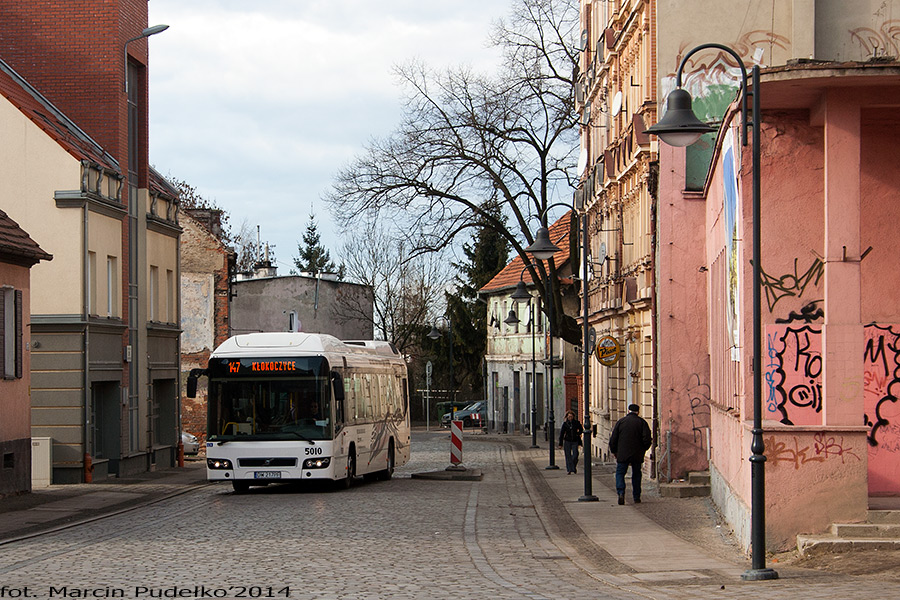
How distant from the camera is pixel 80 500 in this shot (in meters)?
23.8

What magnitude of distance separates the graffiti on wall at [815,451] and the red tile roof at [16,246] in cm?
1531

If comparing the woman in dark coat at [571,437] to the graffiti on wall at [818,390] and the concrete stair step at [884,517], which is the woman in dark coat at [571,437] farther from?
the concrete stair step at [884,517]

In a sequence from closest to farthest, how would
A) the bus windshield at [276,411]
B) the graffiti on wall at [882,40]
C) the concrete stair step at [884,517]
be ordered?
the concrete stair step at [884,517], the bus windshield at [276,411], the graffiti on wall at [882,40]

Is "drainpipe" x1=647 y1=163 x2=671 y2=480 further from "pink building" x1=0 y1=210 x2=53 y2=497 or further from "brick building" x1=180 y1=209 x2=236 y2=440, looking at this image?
"brick building" x1=180 y1=209 x2=236 y2=440

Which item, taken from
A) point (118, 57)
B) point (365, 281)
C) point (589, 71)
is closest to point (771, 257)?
point (118, 57)

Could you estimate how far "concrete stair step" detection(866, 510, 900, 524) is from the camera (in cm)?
1335

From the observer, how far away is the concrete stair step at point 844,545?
1288 cm

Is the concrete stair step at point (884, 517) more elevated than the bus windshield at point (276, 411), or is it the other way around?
the bus windshield at point (276, 411)

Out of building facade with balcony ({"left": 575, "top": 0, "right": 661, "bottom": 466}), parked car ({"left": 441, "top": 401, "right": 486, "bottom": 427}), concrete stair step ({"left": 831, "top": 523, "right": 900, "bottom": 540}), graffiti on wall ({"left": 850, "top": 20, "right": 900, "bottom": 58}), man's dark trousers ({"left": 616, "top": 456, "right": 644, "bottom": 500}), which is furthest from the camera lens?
parked car ({"left": 441, "top": 401, "right": 486, "bottom": 427})

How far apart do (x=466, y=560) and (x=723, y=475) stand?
18.1 ft

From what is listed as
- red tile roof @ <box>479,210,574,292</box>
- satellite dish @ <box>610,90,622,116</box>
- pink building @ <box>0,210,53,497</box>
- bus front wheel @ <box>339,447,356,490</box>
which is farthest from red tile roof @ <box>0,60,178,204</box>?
red tile roof @ <box>479,210,574,292</box>

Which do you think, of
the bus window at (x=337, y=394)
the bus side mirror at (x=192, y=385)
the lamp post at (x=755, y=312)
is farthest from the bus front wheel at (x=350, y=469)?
the lamp post at (x=755, y=312)

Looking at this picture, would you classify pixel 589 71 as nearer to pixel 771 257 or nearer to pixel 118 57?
pixel 118 57

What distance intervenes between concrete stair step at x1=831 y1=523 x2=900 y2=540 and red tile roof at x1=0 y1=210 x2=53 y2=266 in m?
16.0
